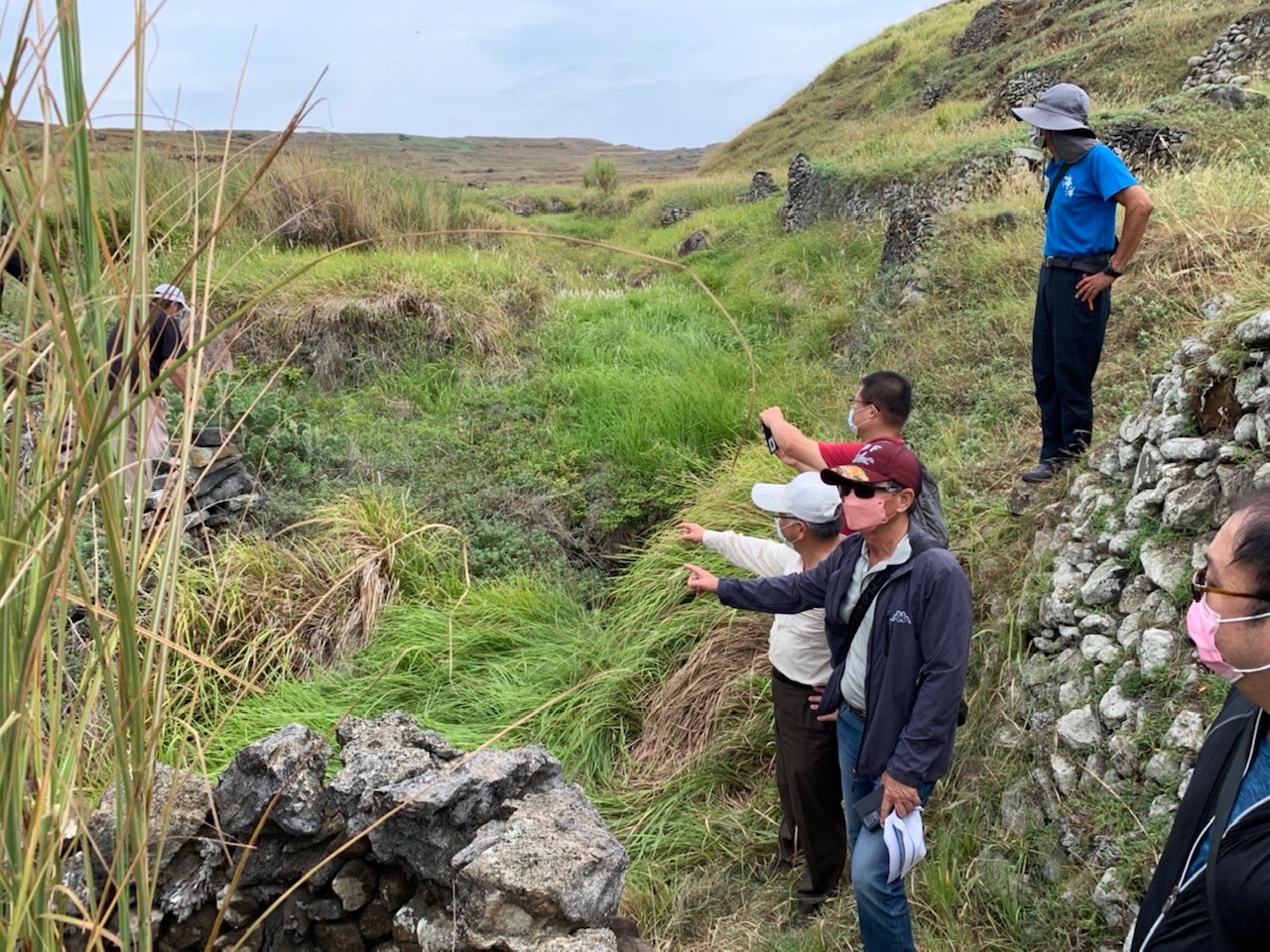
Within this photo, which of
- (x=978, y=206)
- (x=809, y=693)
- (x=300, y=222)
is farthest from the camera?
(x=300, y=222)

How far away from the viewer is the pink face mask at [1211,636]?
134cm

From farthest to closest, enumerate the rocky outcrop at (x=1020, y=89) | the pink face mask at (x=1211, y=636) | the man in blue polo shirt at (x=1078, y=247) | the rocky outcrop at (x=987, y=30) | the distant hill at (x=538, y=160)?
the distant hill at (x=538, y=160) → the rocky outcrop at (x=987, y=30) → the rocky outcrop at (x=1020, y=89) → the man in blue polo shirt at (x=1078, y=247) → the pink face mask at (x=1211, y=636)

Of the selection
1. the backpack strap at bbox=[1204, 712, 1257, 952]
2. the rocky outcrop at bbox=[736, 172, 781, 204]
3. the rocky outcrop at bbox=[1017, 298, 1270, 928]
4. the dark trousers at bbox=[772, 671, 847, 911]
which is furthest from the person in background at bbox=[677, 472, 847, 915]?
the rocky outcrop at bbox=[736, 172, 781, 204]

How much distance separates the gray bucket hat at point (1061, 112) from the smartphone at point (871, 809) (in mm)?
2960

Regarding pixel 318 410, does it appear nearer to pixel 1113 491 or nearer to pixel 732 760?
pixel 732 760

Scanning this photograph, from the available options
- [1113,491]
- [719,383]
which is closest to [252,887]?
[1113,491]

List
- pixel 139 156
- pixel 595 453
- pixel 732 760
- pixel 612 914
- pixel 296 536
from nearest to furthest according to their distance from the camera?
pixel 139 156
pixel 612 914
pixel 732 760
pixel 296 536
pixel 595 453

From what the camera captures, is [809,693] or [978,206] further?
[978,206]

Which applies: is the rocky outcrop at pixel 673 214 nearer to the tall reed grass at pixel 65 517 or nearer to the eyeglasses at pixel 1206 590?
the eyeglasses at pixel 1206 590

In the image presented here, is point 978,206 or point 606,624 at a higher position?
point 978,206

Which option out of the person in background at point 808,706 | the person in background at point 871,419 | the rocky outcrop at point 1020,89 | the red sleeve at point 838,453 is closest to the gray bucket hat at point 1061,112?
the person in background at point 871,419

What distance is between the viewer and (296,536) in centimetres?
521

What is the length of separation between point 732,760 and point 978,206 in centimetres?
623

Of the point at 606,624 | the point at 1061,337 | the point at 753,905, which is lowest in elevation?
the point at 753,905
